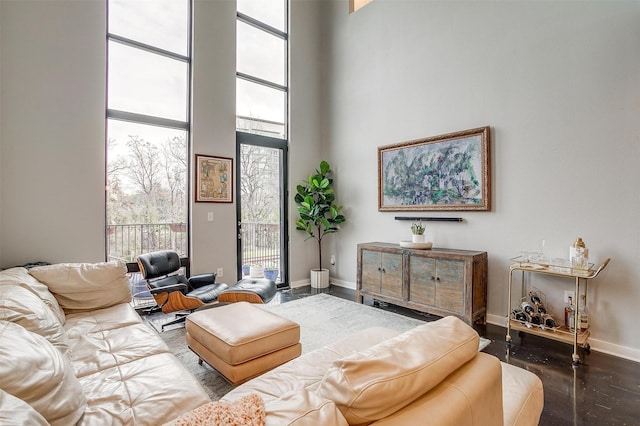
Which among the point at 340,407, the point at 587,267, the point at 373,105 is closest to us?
the point at 340,407

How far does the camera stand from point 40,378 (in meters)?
1.07

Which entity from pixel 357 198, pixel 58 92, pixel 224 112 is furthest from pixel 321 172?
pixel 58 92

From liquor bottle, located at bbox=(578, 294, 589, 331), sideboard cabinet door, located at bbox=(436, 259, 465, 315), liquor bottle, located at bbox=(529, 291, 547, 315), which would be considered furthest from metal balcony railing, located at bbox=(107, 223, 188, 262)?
liquor bottle, located at bbox=(578, 294, 589, 331)

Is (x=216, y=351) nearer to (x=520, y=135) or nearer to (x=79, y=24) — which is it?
(x=520, y=135)

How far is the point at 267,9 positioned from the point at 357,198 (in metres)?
A: 3.35

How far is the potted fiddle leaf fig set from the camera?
509 cm

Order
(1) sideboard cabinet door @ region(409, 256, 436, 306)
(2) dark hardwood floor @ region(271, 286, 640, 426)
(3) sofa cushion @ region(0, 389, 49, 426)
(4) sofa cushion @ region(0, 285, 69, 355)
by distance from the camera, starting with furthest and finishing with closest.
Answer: (1) sideboard cabinet door @ region(409, 256, 436, 306)
(2) dark hardwood floor @ region(271, 286, 640, 426)
(4) sofa cushion @ region(0, 285, 69, 355)
(3) sofa cushion @ region(0, 389, 49, 426)

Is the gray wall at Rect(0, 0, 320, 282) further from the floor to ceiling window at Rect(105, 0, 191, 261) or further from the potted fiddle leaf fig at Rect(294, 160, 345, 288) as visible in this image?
the potted fiddle leaf fig at Rect(294, 160, 345, 288)

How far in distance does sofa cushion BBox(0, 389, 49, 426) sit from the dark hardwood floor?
2.42 metres

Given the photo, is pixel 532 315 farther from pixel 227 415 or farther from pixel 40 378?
pixel 40 378

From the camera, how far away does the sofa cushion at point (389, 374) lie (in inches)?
30.9

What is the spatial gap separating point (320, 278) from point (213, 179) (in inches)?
88.7

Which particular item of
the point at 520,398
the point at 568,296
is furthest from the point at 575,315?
the point at 520,398

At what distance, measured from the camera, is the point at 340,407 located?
2.64 ft
